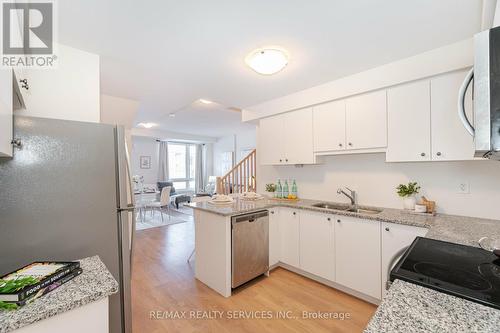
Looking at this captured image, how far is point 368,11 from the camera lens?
1456 mm

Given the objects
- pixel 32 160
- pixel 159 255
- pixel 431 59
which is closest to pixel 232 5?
pixel 32 160

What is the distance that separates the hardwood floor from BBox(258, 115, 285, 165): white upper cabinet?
4.99 feet

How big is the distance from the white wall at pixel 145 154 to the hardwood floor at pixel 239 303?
5.21 meters

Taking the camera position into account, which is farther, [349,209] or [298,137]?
[298,137]

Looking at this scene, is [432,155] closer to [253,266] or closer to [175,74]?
[253,266]

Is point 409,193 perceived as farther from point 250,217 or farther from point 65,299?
point 65,299

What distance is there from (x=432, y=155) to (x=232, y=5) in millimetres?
2029

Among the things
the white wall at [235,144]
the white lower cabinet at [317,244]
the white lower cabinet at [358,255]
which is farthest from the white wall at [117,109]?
the white wall at [235,144]

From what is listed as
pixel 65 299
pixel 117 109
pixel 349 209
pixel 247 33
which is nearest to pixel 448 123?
pixel 349 209

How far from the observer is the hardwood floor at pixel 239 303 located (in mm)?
1873

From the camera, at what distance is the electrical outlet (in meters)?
2.01

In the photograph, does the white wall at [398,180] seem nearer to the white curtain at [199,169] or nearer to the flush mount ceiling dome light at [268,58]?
the flush mount ceiling dome light at [268,58]

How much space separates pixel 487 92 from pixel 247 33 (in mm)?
1485

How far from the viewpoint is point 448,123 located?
1.88m
